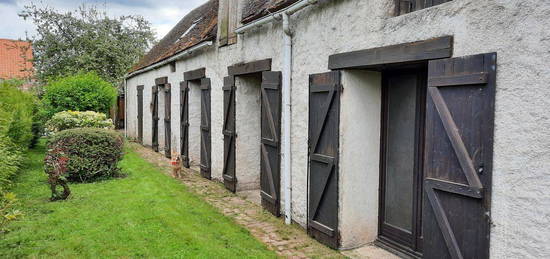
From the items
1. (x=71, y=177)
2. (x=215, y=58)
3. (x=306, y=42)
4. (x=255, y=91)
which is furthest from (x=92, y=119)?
(x=306, y=42)

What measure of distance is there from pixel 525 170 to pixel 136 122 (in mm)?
16997

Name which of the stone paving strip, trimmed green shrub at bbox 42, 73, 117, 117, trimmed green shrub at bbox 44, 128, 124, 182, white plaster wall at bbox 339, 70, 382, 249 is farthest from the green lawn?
trimmed green shrub at bbox 42, 73, 117, 117

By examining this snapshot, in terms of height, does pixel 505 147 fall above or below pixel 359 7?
below

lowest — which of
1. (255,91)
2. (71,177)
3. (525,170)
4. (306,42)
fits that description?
(71,177)

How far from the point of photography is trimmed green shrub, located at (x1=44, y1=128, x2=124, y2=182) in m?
8.33

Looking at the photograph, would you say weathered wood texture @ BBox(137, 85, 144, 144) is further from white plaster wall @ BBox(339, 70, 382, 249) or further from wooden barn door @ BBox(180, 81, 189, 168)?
white plaster wall @ BBox(339, 70, 382, 249)

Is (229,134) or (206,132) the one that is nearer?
(229,134)

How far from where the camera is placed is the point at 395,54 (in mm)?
4203

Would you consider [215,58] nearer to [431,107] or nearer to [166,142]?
[166,142]

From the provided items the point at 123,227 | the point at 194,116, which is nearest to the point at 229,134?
the point at 194,116

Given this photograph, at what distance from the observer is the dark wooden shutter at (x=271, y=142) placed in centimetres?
654

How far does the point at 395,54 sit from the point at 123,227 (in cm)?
441

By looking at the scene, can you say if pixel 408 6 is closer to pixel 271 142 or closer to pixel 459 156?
pixel 459 156

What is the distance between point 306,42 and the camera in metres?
5.75
